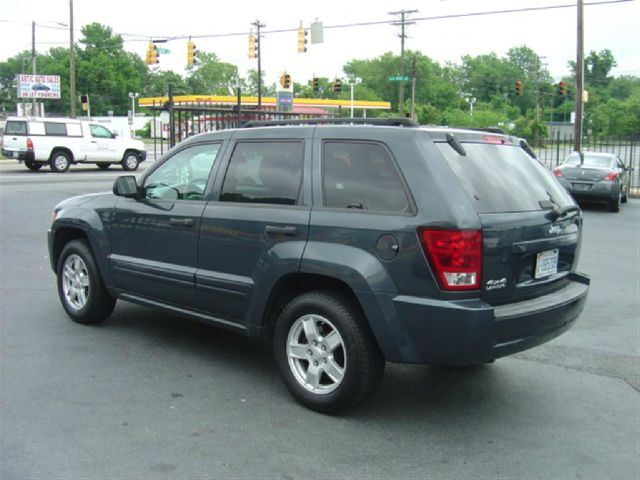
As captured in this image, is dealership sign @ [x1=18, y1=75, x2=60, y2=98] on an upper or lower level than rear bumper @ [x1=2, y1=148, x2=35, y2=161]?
upper

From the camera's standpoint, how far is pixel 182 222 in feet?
16.6

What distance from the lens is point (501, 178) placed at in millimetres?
4250

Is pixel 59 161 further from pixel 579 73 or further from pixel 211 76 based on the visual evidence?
pixel 211 76

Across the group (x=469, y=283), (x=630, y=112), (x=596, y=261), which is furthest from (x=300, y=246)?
(x=630, y=112)

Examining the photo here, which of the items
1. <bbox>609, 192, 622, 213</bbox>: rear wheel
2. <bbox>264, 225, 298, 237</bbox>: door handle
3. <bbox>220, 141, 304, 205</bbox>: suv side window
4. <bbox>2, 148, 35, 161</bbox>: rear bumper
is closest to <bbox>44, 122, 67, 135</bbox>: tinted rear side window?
<bbox>2, 148, 35, 161</bbox>: rear bumper

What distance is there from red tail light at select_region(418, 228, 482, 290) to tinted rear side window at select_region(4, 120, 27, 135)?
23732 mm

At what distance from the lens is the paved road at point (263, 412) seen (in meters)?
3.58

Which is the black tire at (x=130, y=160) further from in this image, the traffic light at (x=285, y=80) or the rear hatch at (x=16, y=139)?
the traffic light at (x=285, y=80)

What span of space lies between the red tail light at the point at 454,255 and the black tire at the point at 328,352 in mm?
610

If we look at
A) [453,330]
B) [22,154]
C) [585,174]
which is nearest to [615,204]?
[585,174]

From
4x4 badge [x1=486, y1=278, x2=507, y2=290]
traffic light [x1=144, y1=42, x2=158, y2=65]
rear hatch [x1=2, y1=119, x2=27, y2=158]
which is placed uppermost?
traffic light [x1=144, y1=42, x2=158, y2=65]

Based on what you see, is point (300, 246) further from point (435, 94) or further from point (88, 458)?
point (435, 94)

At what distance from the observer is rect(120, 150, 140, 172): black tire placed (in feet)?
89.4

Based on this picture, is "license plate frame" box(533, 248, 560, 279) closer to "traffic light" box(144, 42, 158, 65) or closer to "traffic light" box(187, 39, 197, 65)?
"traffic light" box(144, 42, 158, 65)
